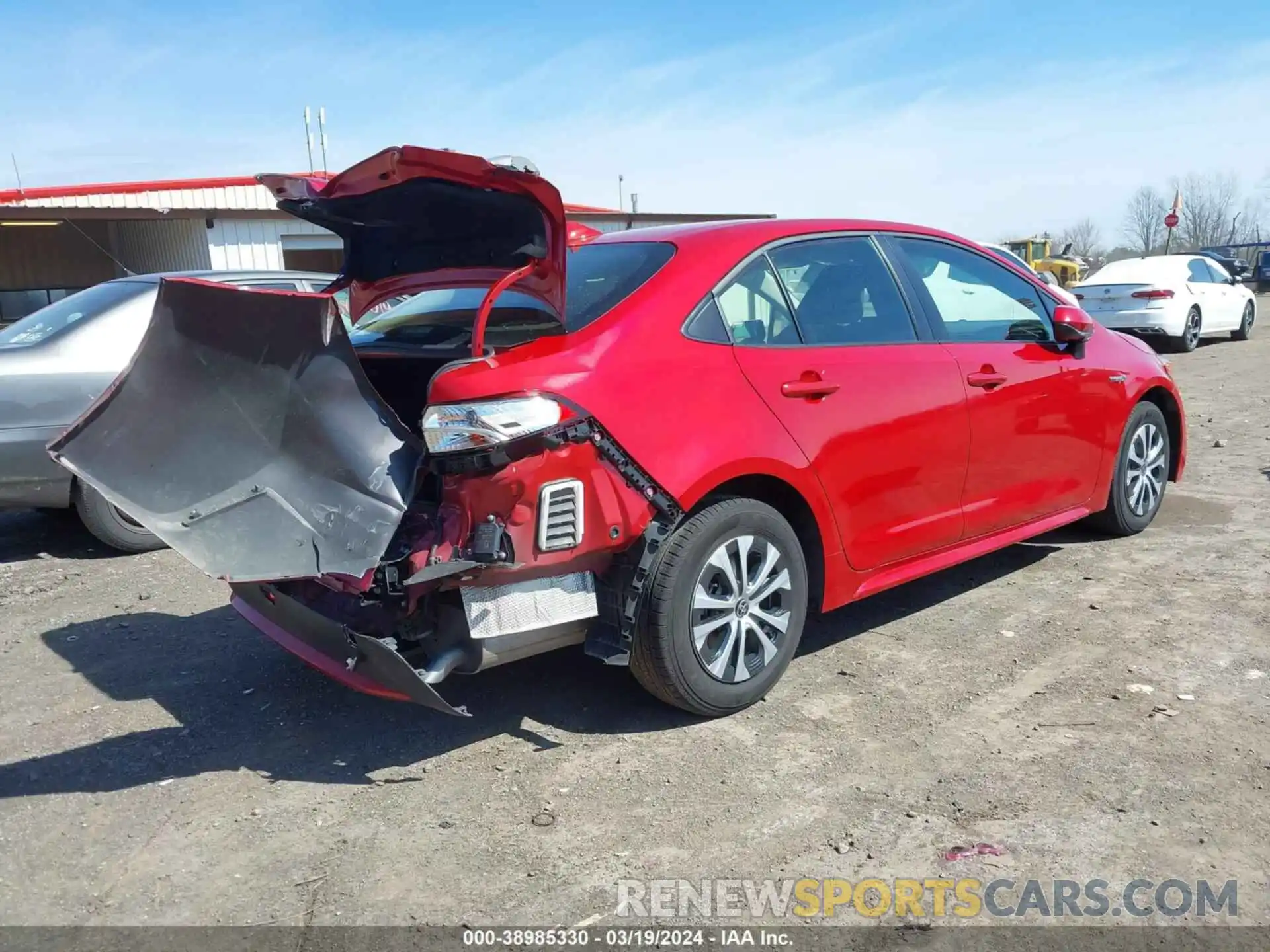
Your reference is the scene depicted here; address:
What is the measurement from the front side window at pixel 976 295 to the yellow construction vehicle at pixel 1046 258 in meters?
28.3

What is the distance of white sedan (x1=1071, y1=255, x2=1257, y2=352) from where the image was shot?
15477 mm

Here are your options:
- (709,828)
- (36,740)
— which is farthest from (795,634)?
(36,740)

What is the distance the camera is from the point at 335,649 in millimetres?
3361

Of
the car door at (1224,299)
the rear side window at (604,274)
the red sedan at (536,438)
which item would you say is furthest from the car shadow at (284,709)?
the car door at (1224,299)

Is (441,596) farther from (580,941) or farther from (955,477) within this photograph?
(955,477)

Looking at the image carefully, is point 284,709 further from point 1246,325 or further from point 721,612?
point 1246,325

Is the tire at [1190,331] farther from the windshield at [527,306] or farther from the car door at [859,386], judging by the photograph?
the windshield at [527,306]

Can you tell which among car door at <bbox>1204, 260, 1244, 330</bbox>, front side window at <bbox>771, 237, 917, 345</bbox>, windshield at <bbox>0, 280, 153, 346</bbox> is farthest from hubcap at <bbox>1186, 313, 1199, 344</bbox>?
windshield at <bbox>0, 280, 153, 346</bbox>

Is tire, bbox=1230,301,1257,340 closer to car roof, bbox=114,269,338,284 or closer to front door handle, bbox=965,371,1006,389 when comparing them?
front door handle, bbox=965,371,1006,389

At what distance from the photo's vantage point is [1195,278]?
1636 cm

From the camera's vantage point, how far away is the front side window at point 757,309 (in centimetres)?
369

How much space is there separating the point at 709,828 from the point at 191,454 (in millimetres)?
1955

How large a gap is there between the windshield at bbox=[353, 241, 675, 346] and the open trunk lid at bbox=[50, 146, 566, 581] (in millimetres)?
112

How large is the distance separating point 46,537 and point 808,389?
214 inches
